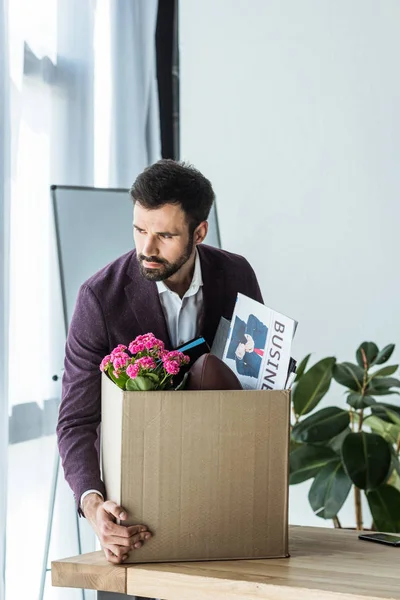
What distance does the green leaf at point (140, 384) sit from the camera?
1.24 meters

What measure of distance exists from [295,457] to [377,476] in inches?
11.6

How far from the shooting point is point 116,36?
9.40 ft

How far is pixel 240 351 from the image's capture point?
140cm

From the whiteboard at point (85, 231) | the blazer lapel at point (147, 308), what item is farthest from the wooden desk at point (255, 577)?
the whiteboard at point (85, 231)

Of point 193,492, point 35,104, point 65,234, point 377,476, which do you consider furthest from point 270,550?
point 35,104

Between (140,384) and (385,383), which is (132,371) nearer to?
(140,384)

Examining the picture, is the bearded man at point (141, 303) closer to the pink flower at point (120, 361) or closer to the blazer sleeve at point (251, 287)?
the blazer sleeve at point (251, 287)

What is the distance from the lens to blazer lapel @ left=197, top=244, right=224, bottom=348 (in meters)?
1.70

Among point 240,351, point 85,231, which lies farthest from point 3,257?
point 240,351

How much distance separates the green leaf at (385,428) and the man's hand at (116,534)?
64.2 inches

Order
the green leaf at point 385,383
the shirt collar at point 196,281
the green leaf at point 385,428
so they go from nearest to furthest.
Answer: the shirt collar at point 196,281, the green leaf at point 385,383, the green leaf at point 385,428

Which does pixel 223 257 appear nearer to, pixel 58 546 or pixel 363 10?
pixel 58 546

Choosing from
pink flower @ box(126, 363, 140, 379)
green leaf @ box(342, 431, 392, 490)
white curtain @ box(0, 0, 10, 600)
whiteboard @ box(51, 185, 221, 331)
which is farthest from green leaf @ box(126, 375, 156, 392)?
green leaf @ box(342, 431, 392, 490)

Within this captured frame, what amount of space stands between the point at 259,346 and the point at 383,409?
1276 mm
